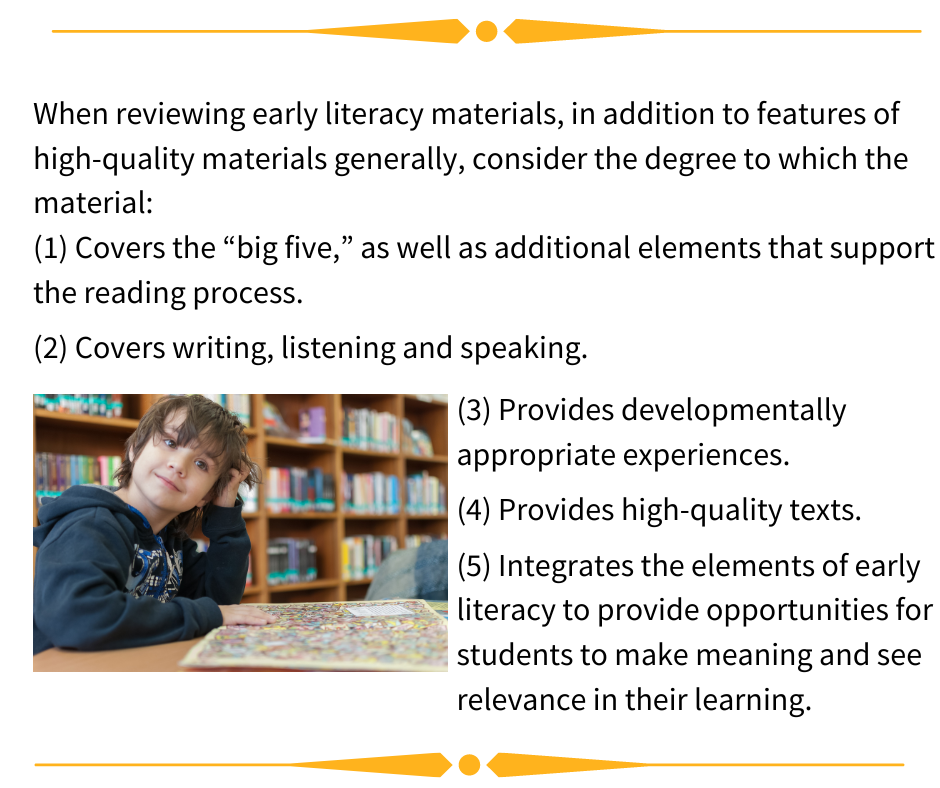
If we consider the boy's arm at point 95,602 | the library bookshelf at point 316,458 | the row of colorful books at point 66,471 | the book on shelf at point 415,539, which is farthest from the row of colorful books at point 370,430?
the boy's arm at point 95,602

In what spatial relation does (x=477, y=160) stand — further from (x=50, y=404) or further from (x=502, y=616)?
(x=50, y=404)

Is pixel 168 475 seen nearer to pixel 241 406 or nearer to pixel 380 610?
pixel 380 610

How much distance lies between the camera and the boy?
3.87ft

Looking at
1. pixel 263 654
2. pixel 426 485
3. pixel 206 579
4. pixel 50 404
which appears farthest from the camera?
pixel 426 485

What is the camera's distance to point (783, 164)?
1367 millimetres

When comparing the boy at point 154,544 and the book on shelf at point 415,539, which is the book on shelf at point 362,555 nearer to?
the book on shelf at point 415,539

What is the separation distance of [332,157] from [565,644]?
968mm

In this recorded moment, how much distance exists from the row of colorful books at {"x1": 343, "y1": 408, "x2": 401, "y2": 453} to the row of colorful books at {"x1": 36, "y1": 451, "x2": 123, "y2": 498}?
1.63 metres

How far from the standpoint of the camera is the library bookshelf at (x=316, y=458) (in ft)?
9.79

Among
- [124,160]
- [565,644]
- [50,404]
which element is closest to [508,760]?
[565,644]

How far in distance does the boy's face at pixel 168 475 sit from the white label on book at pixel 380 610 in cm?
39
